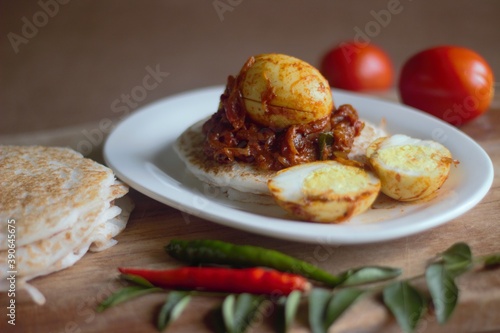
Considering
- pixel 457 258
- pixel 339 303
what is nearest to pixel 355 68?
pixel 457 258

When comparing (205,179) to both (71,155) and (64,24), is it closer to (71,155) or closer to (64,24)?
→ (71,155)

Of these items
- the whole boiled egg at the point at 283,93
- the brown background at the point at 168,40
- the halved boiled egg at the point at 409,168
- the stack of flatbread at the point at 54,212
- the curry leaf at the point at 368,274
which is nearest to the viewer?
the curry leaf at the point at 368,274

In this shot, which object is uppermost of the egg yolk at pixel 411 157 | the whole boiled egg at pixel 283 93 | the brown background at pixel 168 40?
the whole boiled egg at pixel 283 93

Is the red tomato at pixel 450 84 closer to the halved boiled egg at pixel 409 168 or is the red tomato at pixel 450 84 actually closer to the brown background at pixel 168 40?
the halved boiled egg at pixel 409 168

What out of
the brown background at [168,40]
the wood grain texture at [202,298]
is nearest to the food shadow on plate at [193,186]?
the wood grain texture at [202,298]

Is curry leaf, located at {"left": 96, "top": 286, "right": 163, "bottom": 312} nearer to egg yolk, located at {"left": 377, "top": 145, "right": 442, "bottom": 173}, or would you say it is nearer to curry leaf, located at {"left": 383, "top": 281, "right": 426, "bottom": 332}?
curry leaf, located at {"left": 383, "top": 281, "right": 426, "bottom": 332}
